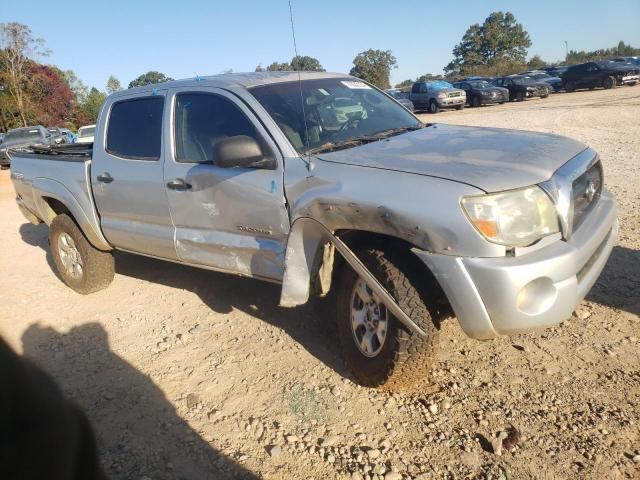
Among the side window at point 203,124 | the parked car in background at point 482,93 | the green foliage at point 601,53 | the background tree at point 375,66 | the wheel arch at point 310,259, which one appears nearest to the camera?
the wheel arch at point 310,259

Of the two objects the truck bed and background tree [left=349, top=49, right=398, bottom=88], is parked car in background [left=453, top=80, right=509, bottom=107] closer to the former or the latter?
background tree [left=349, top=49, right=398, bottom=88]

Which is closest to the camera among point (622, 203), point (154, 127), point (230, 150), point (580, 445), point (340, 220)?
point (580, 445)

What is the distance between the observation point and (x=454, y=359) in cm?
337

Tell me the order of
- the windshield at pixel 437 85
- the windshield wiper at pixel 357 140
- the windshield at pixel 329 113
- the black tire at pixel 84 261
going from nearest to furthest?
the windshield wiper at pixel 357 140 → the windshield at pixel 329 113 → the black tire at pixel 84 261 → the windshield at pixel 437 85

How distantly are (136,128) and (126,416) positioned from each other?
244 centimetres

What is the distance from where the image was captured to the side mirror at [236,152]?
10.5 feet

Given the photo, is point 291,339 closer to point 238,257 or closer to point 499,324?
point 238,257

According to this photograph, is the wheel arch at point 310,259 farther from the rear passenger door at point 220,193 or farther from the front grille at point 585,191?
the front grille at point 585,191

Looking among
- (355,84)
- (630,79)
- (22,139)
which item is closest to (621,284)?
(355,84)

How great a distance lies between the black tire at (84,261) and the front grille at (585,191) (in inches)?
167

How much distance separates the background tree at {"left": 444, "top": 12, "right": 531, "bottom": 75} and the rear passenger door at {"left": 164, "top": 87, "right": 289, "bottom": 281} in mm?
69608

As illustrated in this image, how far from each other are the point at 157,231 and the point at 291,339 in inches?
56.3

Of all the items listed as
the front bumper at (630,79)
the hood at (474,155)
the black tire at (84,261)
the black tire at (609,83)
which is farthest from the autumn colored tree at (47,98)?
the hood at (474,155)

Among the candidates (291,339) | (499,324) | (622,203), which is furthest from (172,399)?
(622,203)
